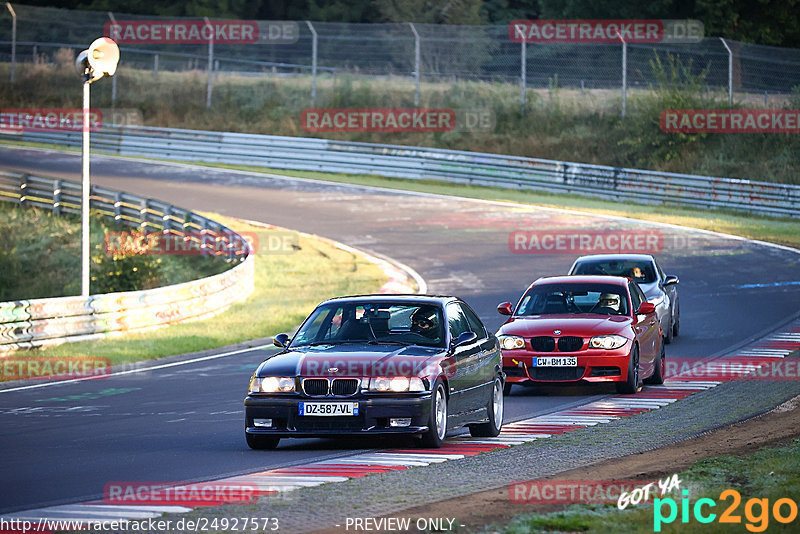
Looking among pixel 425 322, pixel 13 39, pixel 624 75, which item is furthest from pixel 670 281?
pixel 13 39

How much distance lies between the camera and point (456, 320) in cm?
1220

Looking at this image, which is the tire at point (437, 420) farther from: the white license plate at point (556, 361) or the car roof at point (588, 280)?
the car roof at point (588, 280)

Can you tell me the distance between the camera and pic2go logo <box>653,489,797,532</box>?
704 cm

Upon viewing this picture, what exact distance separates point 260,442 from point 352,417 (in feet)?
2.94

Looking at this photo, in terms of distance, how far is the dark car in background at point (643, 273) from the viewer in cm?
2056

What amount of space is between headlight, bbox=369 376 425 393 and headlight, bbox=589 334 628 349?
5043 millimetres

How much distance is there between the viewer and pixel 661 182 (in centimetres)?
4041

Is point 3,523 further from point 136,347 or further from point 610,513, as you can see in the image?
point 136,347

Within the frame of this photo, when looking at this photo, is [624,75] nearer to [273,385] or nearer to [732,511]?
[273,385]

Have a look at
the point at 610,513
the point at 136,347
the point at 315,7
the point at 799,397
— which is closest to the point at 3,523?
the point at 610,513

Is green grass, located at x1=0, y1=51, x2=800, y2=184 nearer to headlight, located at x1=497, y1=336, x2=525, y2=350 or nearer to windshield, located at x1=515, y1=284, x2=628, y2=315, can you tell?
windshield, located at x1=515, y1=284, x2=628, y2=315

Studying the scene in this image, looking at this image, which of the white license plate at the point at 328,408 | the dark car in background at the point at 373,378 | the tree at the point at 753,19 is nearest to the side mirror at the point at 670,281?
the dark car in background at the point at 373,378

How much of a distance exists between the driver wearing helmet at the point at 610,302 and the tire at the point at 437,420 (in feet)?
18.6

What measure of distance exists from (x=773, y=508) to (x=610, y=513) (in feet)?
3.08
